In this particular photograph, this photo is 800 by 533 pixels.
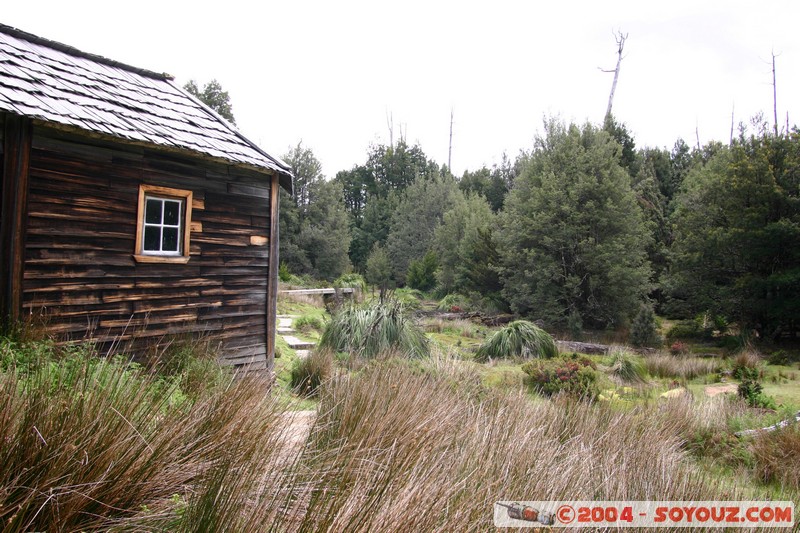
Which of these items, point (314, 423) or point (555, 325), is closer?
point (314, 423)

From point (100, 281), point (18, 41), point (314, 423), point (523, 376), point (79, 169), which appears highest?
point (18, 41)

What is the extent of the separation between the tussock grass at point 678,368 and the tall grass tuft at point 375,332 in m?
5.05

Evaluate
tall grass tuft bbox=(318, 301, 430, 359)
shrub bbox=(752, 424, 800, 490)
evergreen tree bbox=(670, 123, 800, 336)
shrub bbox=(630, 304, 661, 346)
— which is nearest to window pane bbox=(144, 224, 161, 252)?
tall grass tuft bbox=(318, 301, 430, 359)

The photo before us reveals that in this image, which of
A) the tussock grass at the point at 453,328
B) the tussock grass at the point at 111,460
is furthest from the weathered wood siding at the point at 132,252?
the tussock grass at the point at 453,328

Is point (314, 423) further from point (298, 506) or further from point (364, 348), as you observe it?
point (364, 348)

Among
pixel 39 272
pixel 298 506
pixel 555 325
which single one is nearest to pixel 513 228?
pixel 555 325

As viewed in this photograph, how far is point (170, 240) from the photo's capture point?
6.38 m

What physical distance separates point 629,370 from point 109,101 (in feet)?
32.0

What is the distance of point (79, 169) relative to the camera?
546 cm

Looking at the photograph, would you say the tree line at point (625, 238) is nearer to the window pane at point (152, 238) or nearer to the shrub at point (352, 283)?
the shrub at point (352, 283)

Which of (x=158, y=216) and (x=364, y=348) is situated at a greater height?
(x=158, y=216)

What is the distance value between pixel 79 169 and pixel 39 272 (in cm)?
118

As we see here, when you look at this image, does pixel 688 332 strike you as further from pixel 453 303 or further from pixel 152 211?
pixel 152 211

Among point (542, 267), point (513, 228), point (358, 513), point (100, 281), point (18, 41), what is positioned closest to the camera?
point (358, 513)
